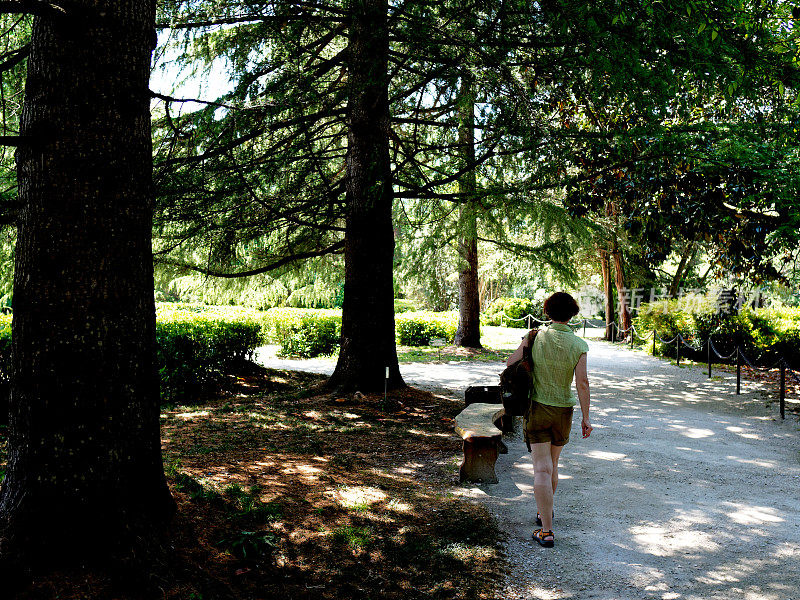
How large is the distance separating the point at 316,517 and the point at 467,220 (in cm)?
612

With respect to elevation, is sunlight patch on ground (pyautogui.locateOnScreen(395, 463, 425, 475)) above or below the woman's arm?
below

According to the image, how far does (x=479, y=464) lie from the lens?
5453mm

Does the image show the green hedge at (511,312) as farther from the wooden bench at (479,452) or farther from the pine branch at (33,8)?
the pine branch at (33,8)

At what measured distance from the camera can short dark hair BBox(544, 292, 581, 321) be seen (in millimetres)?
4348

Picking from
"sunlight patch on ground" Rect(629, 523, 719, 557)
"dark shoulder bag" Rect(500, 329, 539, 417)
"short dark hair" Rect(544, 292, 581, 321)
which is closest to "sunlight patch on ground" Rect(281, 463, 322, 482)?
"dark shoulder bag" Rect(500, 329, 539, 417)

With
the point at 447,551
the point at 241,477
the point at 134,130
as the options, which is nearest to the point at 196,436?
the point at 241,477

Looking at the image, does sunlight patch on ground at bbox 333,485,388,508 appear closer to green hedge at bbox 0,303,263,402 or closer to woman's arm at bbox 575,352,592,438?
woman's arm at bbox 575,352,592,438

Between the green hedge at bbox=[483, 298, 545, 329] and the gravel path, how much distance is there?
80.7ft

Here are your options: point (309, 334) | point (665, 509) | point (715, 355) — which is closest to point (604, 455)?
point (665, 509)

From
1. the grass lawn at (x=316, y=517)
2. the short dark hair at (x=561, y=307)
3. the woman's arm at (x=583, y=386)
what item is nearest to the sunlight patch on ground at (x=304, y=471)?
the grass lawn at (x=316, y=517)

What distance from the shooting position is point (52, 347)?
2975 mm

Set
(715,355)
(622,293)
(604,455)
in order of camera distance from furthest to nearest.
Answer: (622,293)
(715,355)
(604,455)

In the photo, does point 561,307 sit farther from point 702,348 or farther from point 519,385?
point 702,348

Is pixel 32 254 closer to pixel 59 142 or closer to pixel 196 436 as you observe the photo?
pixel 59 142
